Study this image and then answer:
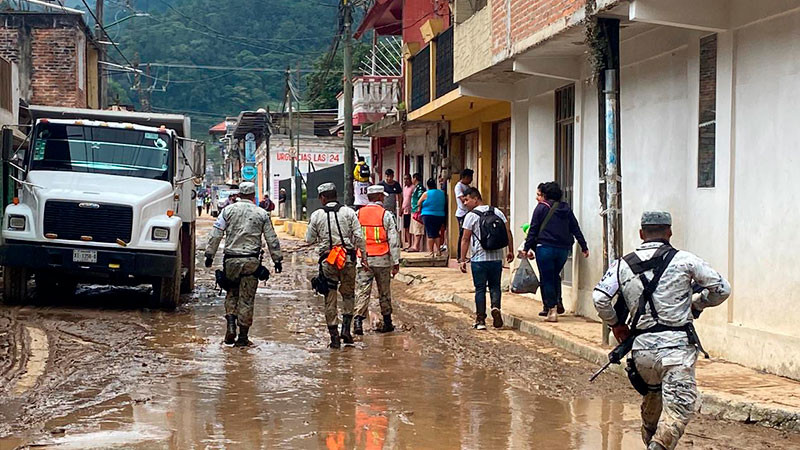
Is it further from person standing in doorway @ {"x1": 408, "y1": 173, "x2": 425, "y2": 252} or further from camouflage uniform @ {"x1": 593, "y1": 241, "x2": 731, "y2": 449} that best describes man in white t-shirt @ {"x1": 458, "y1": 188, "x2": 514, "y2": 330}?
person standing in doorway @ {"x1": 408, "y1": 173, "x2": 425, "y2": 252}

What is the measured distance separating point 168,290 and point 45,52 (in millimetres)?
16799

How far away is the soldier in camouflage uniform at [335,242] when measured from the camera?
1127 centimetres

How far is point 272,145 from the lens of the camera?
60.7 metres

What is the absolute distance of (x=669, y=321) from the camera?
602cm

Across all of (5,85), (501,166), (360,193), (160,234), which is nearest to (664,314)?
(160,234)

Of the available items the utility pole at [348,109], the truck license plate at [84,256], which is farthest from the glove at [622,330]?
the utility pole at [348,109]

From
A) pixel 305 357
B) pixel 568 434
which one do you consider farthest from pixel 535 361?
pixel 568 434

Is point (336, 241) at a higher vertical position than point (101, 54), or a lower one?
lower

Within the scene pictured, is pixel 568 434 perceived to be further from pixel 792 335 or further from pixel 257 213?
pixel 257 213

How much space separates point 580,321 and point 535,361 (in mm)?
2691

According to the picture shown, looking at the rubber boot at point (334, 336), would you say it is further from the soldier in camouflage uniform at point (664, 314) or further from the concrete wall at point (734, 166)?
the soldier in camouflage uniform at point (664, 314)

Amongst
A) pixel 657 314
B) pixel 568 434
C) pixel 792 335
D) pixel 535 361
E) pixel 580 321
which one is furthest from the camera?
pixel 580 321

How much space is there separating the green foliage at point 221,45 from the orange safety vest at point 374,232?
56914 millimetres

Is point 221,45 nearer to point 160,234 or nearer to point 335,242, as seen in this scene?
point 160,234
